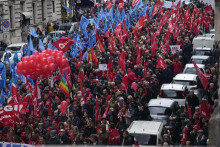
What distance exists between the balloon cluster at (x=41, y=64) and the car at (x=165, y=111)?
4.50 meters

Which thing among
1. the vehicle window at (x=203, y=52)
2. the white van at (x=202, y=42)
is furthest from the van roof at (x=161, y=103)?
the white van at (x=202, y=42)

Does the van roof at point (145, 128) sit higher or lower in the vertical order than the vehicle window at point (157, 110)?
higher

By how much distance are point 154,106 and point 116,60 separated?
644 cm

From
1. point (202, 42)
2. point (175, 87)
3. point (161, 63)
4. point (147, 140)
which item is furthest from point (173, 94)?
point (202, 42)

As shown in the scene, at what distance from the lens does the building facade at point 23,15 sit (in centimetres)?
3572

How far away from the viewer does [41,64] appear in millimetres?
17391

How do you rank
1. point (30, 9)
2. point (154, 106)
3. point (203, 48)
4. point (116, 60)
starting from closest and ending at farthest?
point (154, 106) < point (116, 60) < point (203, 48) < point (30, 9)

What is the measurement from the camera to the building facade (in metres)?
35.7

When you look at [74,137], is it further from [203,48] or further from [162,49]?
[203,48]

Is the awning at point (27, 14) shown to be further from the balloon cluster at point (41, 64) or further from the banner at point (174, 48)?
the balloon cluster at point (41, 64)

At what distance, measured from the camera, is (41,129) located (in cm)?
1192

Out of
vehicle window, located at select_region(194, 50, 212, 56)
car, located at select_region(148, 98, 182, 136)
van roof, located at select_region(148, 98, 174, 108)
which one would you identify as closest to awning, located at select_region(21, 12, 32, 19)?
Result: vehicle window, located at select_region(194, 50, 212, 56)

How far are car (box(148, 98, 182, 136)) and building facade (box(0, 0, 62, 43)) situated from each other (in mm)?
20185

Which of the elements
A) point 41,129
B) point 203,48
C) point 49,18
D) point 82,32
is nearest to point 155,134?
point 41,129
